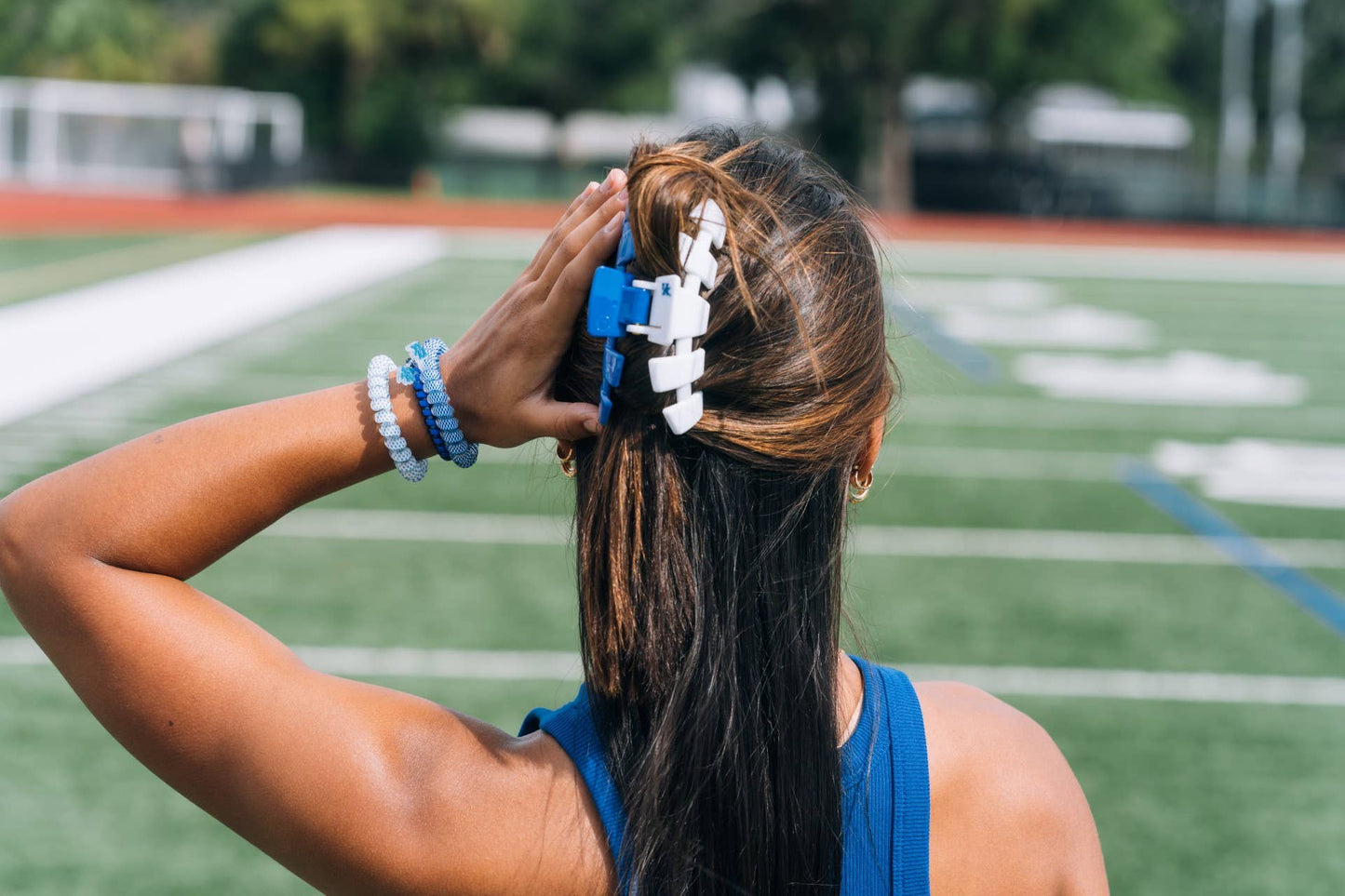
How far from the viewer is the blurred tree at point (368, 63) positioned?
45719mm

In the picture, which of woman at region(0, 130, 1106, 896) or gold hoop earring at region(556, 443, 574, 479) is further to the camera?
gold hoop earring at region(556, 443, 574, 479)

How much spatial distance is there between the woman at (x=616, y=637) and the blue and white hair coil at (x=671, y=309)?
2cm

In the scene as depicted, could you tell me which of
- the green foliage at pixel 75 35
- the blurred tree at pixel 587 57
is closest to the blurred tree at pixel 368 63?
the blurred tree at pixel 587 57

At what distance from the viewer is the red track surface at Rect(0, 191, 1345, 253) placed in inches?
1035

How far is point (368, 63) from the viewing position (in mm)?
46969

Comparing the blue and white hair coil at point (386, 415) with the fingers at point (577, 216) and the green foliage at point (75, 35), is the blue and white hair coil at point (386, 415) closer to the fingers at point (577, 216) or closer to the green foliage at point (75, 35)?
the fingers at point (577, 216)

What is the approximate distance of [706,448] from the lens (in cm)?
123

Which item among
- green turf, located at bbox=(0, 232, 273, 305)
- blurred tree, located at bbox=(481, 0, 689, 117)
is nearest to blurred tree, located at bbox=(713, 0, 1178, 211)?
blurred tree, located at bbox=(481, 0, 689, 117)

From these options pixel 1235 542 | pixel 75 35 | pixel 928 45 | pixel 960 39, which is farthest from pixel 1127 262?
pixel 75 35

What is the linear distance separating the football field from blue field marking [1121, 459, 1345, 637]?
2cm

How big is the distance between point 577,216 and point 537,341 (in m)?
0.12

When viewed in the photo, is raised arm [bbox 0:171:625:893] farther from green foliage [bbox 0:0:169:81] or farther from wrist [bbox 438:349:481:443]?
green foliage [bbox 0:0:169:81]

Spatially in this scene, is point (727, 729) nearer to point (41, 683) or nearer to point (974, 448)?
point (41, 683)

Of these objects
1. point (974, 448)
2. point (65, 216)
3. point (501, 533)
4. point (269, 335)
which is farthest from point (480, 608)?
point (65, 216)
